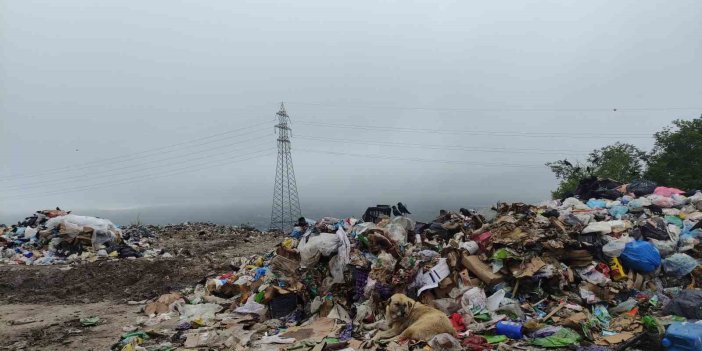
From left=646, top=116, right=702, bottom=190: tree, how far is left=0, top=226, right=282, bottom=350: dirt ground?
2504cm

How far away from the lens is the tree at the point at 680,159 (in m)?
23.0

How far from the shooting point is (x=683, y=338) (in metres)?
4.07

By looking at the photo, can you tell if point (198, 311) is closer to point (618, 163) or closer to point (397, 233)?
point (397, 233)

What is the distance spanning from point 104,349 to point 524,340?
5740 mm

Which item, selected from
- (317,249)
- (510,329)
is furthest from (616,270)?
(317,249)

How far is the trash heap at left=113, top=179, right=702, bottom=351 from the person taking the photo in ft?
16.8

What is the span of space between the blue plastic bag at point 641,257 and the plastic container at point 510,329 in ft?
9.08

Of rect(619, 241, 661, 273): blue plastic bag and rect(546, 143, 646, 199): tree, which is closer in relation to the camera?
rect(619, 241, 661, 273): blue plastic bag

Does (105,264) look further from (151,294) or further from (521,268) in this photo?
(521,268)

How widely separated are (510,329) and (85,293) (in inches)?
353

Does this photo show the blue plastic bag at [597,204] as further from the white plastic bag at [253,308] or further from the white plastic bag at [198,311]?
the white plastic bag at [198,311]

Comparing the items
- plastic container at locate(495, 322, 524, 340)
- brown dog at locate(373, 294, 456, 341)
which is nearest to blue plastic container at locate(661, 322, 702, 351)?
plastic container at locate(495, 322, 524, 340)

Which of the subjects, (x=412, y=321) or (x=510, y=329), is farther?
(x=412, y=321)

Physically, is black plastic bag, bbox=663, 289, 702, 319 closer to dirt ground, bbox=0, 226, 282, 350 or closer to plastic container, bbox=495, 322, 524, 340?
plastic container, bbox=495, 322, 524, 340
